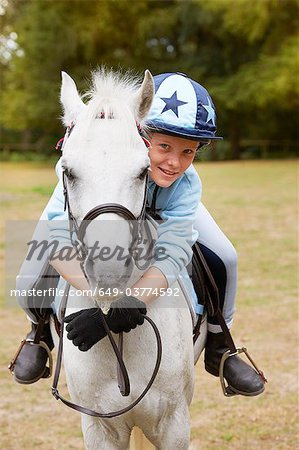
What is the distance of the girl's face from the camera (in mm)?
2490

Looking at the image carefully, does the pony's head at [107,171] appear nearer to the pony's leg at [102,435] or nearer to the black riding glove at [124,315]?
the black riding glove at [124,315]

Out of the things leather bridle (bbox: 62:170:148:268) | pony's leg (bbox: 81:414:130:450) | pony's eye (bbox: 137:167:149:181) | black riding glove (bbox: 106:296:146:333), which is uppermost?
pony's eye (bbox: 137:167:149:181)

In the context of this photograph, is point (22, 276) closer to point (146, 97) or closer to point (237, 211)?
point (146, 97)

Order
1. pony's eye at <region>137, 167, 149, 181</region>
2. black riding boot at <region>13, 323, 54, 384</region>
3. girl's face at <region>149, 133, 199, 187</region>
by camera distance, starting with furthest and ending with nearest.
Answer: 1. black riding boot at <region>13, 323, 54, 384</region>
2. girl's face at <region>149, 133, 199, 187</region>
3. pony's eye at <region>137, 167, 149, 181</region>

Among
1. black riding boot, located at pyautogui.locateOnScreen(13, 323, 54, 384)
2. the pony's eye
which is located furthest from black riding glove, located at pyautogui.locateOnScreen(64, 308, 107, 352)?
black riding boot, located at pyautogui.locateOnScreen(13, 323, 54, 384)

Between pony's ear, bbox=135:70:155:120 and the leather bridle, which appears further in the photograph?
pony's ear, bbox=135:70:155:120

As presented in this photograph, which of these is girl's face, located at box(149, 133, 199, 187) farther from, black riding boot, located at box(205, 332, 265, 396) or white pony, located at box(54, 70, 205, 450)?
black riding boot, located at box(205, 332, 265, 396)

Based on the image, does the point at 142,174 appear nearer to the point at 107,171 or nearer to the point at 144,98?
the point at 107,171

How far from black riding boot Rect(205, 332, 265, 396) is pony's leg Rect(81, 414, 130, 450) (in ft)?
2.78

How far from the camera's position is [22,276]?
3002 mm

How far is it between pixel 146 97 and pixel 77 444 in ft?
8.43

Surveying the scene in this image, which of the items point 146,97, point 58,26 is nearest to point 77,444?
point 146,97

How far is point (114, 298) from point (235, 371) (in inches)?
57.3

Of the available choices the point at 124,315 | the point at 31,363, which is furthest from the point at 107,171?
the point at 31,363
